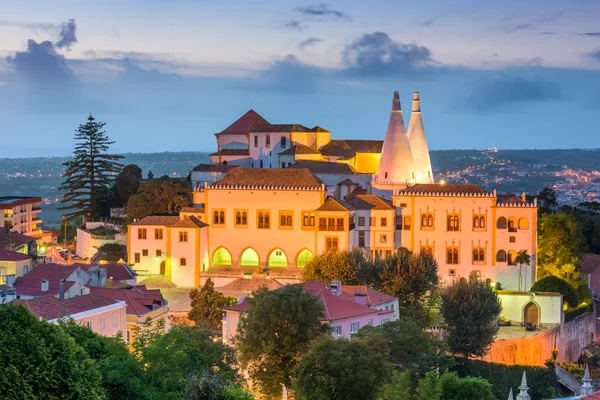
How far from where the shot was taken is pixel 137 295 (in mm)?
41188

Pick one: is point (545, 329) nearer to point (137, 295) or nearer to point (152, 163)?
point (137, 295)

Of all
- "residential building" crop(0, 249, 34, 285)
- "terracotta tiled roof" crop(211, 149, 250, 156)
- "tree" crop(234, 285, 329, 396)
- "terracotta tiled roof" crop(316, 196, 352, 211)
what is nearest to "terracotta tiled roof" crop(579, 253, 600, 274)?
"terracotta tiled roof" crop(316, 196, 352, 211)

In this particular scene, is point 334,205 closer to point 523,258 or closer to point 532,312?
point 523,258

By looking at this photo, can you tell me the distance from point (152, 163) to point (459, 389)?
420ft

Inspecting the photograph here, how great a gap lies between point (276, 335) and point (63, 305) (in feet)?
20.6

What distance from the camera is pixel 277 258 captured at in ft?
182

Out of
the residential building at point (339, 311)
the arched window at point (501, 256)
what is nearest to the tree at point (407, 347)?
the residential building at point (339, 311)

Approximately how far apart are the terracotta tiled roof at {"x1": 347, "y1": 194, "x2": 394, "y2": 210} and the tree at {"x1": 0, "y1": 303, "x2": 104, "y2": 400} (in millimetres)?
35651

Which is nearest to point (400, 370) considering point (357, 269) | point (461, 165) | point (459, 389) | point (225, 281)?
point (459, 389)

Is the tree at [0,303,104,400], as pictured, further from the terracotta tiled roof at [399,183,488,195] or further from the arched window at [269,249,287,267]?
the arched window at [269,249,287,267]

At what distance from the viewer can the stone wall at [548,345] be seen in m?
44.3

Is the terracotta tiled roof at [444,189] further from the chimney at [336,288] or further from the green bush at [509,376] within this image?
the chimney at [336,288]

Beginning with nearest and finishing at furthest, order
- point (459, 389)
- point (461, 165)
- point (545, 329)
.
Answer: point (459, 389)
point (545, 329)
point (461, 165)

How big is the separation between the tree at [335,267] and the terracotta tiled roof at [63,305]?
44.0ft
